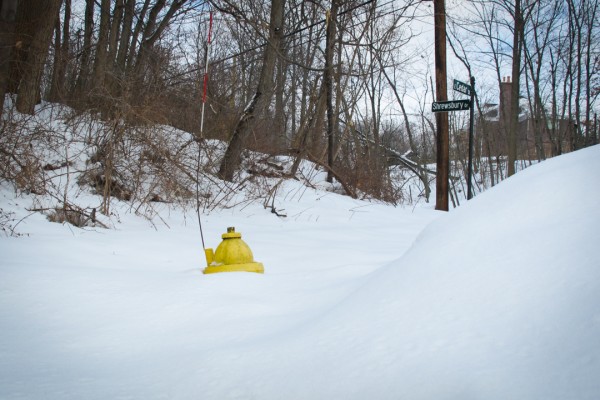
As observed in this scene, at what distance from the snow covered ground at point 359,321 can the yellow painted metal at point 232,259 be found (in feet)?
0.34

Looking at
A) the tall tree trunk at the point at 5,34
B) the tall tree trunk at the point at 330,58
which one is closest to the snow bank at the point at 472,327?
the tall tree trunk at the point at 5,34

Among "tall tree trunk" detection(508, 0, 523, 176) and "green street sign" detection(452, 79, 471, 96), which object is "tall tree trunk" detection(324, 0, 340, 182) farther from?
"tall tree trunk" detection(508, 0, 523, 176)

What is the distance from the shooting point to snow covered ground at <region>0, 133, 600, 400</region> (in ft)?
3.37

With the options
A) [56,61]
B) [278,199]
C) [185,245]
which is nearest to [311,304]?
[185,245]

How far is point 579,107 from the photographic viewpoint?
17875 millimetres

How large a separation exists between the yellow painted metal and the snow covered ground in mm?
104

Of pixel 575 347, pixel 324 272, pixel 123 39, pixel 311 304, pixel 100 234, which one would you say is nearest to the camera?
pixel 575 347

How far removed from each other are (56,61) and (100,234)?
4.02 meters

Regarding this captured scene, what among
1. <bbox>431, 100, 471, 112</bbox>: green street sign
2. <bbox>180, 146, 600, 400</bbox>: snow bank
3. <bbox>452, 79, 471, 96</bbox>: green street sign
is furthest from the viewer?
<bbox>431, 100, 471, 112</bbox>: green street sign

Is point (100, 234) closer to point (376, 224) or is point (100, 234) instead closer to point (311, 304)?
point (311, 304)

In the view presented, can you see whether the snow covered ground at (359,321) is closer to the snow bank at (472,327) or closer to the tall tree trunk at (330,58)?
the snow bank at (472,327)

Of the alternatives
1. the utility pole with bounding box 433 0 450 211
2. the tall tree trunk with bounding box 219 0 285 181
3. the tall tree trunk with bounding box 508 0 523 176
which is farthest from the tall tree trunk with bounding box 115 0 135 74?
the tall tree trunk with bounding box 508 0 523 176

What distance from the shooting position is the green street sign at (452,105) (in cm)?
638

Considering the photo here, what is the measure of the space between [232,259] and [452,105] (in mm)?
5033
